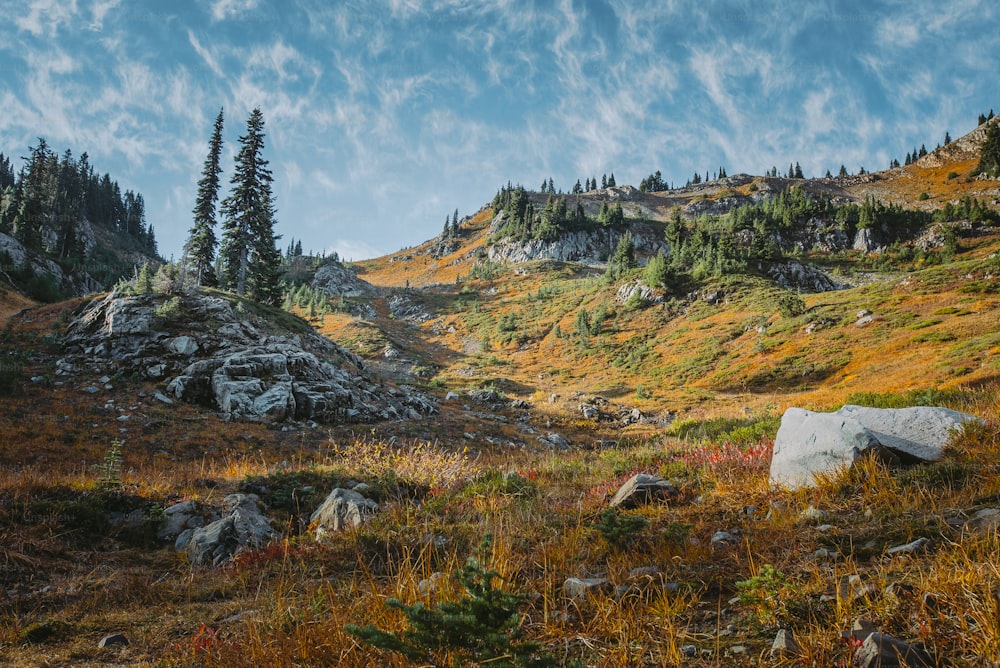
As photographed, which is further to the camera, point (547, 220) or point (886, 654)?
point (547, 220)

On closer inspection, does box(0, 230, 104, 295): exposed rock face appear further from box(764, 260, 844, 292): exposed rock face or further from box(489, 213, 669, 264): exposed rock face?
box(764, 260, 844, 292): exposed rock face

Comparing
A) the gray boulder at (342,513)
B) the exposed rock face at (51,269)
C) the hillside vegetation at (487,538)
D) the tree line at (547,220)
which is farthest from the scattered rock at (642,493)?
the tree line at (547,220)

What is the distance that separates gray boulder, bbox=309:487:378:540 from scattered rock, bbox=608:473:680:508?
357cm

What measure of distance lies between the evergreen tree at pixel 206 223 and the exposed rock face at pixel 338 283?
172ft

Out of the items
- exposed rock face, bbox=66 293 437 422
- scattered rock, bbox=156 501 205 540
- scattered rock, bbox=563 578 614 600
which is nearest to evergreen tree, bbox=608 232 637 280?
exposed rock face, bbox=66 293 437 422

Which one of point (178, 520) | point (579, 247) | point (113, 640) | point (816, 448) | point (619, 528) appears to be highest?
point (579, 247)

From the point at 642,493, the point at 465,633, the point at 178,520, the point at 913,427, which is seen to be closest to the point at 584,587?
the point at 465,633

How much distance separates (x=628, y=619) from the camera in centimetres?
282

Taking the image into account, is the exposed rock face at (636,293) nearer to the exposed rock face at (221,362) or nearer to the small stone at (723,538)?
the exposed rock face at (221,362)

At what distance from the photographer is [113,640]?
3252mm

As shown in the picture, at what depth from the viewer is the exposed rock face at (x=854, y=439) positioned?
5266mm

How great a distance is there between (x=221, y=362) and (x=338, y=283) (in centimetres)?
8607

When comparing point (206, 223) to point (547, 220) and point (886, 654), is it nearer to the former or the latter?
point (886, 654)

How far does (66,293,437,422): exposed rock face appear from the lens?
19.2 m
